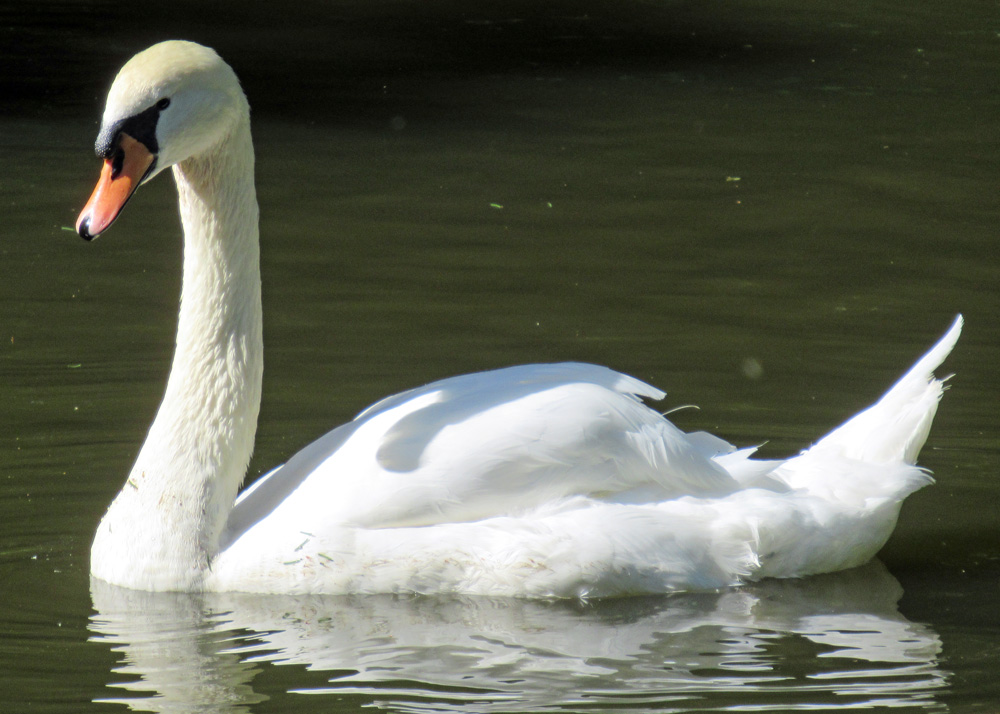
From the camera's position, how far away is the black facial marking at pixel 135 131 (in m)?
5.21

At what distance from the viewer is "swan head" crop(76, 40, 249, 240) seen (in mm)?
5176

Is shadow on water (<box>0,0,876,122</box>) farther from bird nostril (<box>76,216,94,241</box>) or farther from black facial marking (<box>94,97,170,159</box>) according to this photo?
bird nostril (<box>76,216,94,241</box>)

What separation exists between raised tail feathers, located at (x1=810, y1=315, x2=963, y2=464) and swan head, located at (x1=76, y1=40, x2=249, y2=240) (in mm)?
2678

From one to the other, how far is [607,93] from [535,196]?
349 cm

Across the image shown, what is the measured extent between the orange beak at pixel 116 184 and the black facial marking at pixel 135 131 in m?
0.02

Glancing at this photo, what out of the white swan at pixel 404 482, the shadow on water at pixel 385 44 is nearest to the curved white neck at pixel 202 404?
the white swan at pixel 404 482

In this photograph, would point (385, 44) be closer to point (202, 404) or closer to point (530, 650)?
point (202, 404)

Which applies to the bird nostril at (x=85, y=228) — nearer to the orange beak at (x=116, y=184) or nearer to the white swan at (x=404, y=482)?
the orange beak at (x=116, y=184)

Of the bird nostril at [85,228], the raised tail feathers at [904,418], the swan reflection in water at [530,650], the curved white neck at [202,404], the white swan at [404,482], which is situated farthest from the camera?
the raised tail feathers at [904,418]

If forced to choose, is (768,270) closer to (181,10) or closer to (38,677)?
(38,677)

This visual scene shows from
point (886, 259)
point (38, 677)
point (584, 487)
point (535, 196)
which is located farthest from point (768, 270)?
point (38, 677)

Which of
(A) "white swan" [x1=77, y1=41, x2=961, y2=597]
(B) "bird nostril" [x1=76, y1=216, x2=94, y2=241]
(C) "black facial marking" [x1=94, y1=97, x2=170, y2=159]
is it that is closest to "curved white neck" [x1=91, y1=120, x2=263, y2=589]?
(A) "white swan" [x1=77, y1=41, x2=961, y2=597]

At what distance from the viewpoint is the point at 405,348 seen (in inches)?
330

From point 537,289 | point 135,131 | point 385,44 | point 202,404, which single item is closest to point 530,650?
point 202,404
